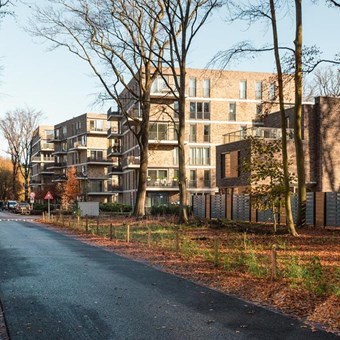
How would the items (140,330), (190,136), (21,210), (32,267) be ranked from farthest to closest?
1. (21,210)
2. (190,136)
3. (32,267)
4. (140,330)

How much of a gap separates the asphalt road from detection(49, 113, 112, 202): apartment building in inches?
2423

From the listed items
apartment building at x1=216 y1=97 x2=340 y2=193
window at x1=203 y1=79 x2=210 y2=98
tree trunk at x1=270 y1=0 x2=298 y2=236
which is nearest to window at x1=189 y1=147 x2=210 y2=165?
window at x1=203 y1=79 x2=210 y2=98

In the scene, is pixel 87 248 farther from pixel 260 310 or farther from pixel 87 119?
pixel 87 119

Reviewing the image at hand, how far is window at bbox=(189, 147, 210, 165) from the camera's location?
5716 centimetres

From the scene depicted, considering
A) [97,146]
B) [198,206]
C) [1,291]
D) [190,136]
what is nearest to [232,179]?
[198,206]

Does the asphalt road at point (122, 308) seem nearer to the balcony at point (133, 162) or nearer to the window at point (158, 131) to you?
the window at point (158, 131)

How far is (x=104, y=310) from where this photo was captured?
25.9 ft

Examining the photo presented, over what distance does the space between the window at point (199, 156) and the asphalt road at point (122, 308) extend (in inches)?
1746

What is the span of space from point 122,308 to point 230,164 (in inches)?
1345

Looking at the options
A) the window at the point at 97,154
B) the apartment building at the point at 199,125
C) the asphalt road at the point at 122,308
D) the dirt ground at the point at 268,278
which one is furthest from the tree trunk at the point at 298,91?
the window at the point at 97,154

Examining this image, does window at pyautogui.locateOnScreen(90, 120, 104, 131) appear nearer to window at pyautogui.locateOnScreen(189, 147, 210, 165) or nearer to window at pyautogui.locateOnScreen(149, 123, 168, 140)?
window at pyautogui.locateOnScreen(189, 147, 210, 165)

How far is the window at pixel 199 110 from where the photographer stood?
57656 mm

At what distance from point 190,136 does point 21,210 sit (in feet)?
80.2

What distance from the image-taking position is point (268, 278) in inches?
421
